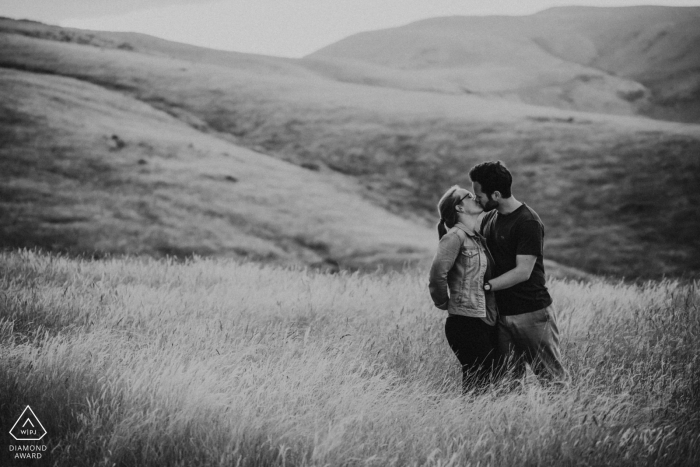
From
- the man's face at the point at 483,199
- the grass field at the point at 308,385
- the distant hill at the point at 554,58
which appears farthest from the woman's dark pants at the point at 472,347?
the distant hill at the point at 554,58

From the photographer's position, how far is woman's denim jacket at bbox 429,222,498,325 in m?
4.35

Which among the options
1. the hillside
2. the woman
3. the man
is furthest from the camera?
the hillside

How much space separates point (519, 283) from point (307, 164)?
27900 mm

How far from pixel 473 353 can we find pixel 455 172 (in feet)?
89.6

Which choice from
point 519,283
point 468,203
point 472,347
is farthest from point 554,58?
point 472,347

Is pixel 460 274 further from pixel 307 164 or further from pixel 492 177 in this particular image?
pixel 307 164

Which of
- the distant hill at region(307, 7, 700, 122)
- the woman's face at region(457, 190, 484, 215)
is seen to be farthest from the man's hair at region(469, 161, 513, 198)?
the distant hill at region(307, 7, 700, 122)

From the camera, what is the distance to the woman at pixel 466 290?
176 inches

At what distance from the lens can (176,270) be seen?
28.3 ft

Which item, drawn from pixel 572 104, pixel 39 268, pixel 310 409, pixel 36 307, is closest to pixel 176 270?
pixel 39 268

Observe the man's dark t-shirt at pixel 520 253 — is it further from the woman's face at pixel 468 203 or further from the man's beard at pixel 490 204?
the woman's face at pixel 468 203

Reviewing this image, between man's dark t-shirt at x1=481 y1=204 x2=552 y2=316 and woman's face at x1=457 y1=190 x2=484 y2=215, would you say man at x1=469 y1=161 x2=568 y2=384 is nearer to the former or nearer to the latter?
man's dark t-shirt at x1=481 y1=204 x2=552 y2=316

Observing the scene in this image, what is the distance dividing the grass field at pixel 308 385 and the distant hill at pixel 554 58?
6199cm

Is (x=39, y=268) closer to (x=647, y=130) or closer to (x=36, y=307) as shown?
(x=36, y=307)
